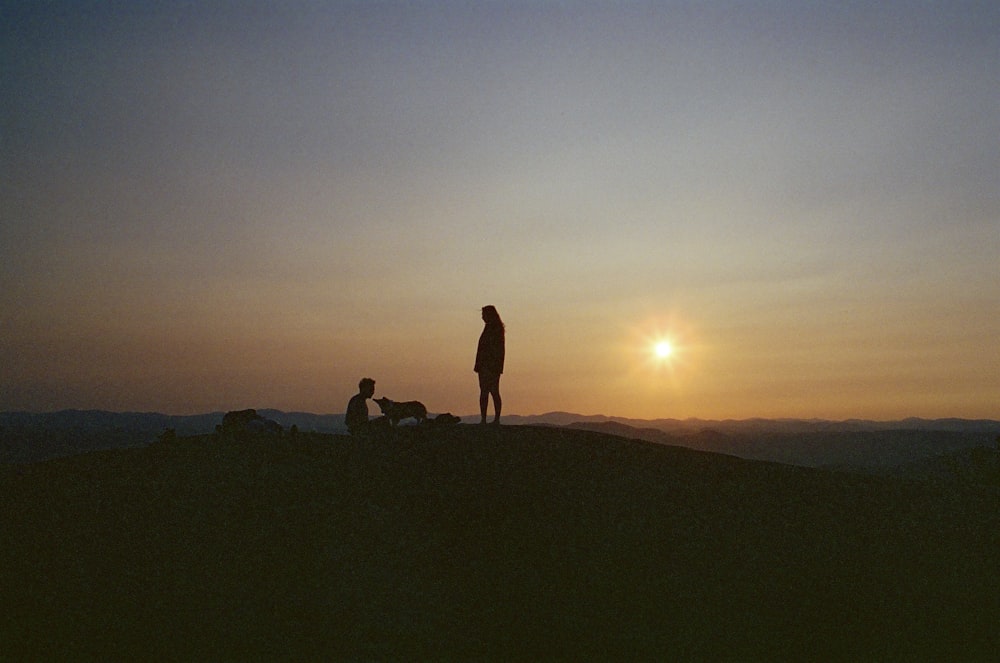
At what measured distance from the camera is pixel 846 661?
851 centimetres

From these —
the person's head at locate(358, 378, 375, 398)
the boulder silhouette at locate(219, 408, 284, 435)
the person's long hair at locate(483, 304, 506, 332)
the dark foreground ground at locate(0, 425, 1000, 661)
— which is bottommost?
the dark foreground ground at locate(0, 425, 1000, 661)

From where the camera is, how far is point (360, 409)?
49.6ft

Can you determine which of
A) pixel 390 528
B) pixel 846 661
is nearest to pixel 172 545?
pixel 390 528

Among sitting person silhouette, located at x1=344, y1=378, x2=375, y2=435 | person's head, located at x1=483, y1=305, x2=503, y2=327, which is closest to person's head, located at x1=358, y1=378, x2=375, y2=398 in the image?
sitting person silhouette, located at x1=344, y1=378, x2=375, y2=435

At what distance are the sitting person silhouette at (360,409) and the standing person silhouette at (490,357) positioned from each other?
2.34 metres

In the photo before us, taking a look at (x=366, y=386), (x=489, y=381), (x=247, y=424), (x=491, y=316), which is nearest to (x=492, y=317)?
(x=491, y=316)

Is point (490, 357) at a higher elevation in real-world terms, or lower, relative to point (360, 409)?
higher

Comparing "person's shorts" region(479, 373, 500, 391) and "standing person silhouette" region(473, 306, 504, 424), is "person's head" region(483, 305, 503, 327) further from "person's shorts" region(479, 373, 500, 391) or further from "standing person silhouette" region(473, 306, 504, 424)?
"person's shorts" region(479, 373, 500, 391)

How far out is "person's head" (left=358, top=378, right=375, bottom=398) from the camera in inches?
579

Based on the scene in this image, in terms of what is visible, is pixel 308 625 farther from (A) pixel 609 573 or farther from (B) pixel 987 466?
(B) pixel 987 466

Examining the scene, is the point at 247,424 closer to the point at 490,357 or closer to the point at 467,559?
the point at 490,357

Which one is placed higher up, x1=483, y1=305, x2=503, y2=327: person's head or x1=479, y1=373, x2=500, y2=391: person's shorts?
x1=483, y1=305, x2=503, y2=327: person's head

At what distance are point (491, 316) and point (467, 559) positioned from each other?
601cm

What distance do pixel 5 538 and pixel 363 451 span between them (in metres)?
5.54
